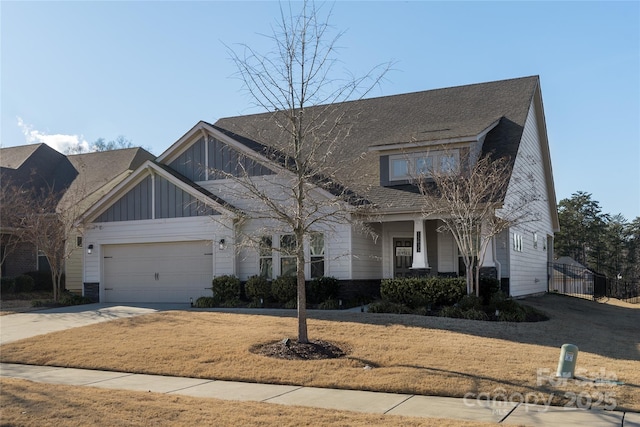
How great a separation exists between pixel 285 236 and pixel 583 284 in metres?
18.8

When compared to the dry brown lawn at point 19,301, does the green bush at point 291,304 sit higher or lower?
higher

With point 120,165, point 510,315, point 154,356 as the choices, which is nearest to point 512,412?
point 154,356

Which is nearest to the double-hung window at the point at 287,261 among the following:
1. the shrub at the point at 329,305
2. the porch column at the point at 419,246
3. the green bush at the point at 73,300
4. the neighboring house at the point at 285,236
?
the neighboring house at the point at 285,236

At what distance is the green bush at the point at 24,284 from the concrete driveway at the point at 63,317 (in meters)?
5.12

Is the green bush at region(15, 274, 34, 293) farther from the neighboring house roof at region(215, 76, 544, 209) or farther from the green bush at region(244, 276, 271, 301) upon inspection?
the green bush at region(244, 276, 271, 301)

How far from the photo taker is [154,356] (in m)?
11.7

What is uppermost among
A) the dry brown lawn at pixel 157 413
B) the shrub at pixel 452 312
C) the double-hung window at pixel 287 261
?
the double-hung window at pixel 287 261

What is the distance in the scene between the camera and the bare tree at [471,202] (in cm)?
1608

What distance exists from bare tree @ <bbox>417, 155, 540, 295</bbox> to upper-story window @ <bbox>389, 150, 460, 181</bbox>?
0.17 m

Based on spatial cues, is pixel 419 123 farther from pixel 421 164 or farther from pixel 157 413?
pixel 157 413

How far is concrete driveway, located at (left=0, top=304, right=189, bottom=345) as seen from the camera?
1545cm

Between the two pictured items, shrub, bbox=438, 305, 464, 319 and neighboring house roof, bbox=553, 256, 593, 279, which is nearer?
shrub, bbox=438, 305, 464, 319

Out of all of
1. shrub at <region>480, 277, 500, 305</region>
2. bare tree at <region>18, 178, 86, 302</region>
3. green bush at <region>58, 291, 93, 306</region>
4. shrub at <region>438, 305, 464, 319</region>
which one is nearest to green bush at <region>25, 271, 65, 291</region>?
bare tree at <region>18, 178, 86, 302</region>

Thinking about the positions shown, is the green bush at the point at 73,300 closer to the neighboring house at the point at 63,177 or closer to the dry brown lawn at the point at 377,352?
the neighboring house at the point at 63,177
